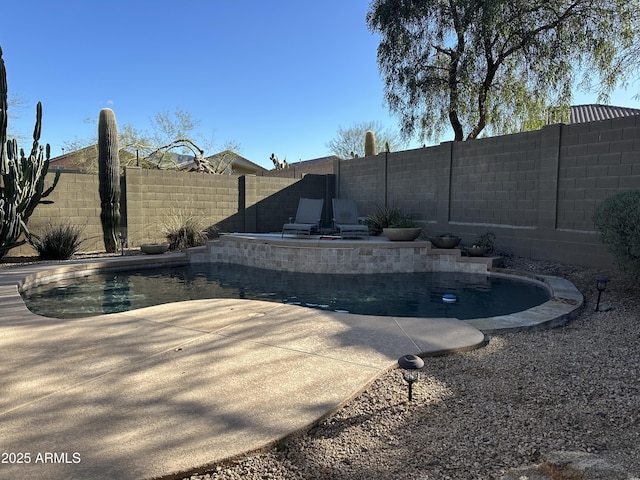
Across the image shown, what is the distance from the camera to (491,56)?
11.2 metres

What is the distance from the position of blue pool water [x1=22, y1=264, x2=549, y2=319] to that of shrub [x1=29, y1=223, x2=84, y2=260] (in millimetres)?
1783

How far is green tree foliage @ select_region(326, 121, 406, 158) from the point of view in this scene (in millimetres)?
31703

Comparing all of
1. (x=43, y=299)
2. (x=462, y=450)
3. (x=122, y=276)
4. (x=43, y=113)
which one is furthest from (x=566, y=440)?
(x=43, y=113)

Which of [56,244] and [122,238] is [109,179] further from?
[56,244]

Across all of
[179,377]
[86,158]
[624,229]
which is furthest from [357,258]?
[86,158]

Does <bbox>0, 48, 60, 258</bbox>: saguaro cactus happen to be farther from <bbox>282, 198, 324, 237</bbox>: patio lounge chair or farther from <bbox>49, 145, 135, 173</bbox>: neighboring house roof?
<bbox>49, 145, 135, 173</bbox>: neighboring house roof

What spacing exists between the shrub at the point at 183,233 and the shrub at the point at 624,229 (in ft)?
29.1

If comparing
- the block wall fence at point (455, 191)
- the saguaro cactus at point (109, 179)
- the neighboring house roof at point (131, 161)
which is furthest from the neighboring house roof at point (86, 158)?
the saguaro cactus at point (109, 179)

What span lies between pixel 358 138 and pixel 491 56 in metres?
21.2

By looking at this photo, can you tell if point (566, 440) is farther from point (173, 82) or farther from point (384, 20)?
point (173, 82)

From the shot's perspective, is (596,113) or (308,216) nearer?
(308,216)

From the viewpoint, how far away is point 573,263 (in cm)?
793

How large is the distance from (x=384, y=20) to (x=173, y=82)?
14810 mm

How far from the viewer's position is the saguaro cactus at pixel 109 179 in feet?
33.5
